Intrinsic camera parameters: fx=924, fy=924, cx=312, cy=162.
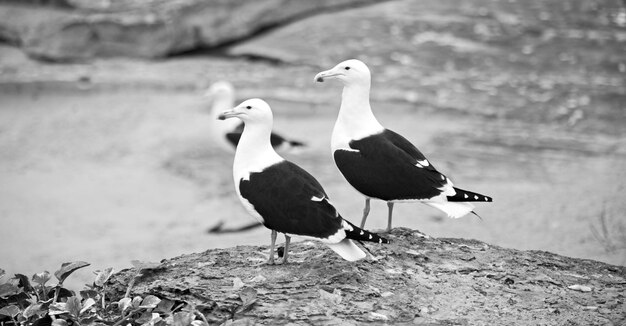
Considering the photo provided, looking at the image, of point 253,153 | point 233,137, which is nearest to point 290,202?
point 253,153

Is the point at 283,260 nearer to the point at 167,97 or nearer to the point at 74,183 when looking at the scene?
the point at 74,183

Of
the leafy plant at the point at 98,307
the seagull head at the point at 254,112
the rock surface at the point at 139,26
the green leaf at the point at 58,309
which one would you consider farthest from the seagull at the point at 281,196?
the rock surface at the point at 139,26

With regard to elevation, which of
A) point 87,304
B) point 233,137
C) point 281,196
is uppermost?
point 233,137

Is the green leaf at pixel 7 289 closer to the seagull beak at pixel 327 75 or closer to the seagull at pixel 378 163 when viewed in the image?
the seagull at pixel 378 163

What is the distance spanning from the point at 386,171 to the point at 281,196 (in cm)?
72

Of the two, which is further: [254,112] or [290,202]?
[254,112]

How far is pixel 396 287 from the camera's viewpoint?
170 inches

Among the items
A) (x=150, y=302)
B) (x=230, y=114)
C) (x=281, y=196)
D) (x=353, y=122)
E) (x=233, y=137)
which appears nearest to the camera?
(x=150, y=302)

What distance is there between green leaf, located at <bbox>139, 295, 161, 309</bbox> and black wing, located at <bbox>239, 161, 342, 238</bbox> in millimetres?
640

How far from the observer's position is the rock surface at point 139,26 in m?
11.7

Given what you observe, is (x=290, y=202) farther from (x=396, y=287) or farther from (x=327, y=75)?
(x=327, y=75)

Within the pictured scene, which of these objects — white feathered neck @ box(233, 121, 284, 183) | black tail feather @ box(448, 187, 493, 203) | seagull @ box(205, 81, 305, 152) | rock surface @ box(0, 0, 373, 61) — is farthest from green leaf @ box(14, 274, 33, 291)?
rock surface @ box(0, 0, 373, 61)

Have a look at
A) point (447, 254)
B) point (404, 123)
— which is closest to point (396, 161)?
point (447, 254)

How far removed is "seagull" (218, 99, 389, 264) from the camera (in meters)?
4.21
